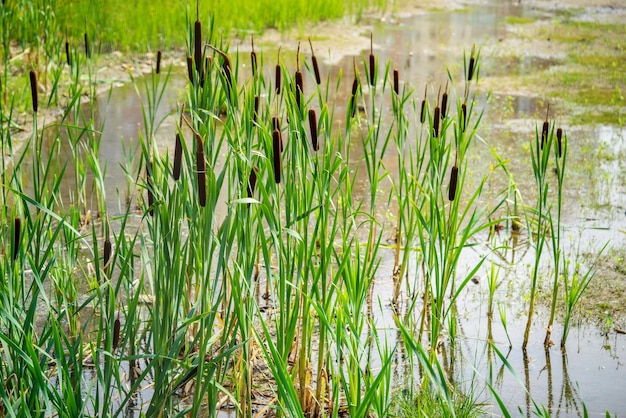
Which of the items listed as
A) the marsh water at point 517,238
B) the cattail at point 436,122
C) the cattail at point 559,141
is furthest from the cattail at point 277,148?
the cattail at point 559,141

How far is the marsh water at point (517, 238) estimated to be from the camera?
343 cm

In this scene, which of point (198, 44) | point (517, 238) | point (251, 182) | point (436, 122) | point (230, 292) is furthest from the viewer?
point (517, 238)

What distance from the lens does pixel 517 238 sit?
5016 millimetres

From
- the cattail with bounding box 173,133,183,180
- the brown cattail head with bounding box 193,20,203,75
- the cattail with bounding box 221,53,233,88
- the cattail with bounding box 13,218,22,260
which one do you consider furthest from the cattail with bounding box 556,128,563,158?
the cattail with bounding box 13,218,22,260

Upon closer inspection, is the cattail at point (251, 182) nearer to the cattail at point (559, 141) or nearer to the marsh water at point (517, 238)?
the marsh water at point (517, 238)

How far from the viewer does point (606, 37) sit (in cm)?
1221

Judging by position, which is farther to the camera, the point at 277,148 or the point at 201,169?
the point at 277,148

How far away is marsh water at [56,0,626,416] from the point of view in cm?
343

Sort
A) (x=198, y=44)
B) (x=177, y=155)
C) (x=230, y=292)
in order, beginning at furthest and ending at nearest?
(x=230, y=292)
(x=198, y=44)
(x=177, y=155)

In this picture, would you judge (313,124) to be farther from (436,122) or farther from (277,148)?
(436,122)

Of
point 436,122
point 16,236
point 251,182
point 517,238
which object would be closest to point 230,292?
point 251,182

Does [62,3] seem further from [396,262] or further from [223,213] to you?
[396,262]

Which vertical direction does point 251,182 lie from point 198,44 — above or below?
below

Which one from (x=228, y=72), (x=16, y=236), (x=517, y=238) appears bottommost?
(x=517, y=238)
